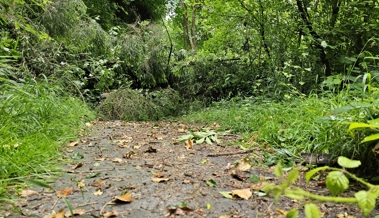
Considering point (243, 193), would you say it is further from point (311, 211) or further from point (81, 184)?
point (311, 211)

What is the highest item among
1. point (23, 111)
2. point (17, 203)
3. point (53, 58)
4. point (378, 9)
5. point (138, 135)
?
point (378, 9)

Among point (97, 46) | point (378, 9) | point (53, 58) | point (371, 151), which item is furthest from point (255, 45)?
point (371, 151)

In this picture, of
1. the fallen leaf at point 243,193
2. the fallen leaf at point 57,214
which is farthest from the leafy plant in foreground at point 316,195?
the fallen leaf at point 57,214

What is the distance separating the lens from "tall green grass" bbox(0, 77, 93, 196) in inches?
67.0

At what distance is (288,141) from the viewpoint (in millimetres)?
2561

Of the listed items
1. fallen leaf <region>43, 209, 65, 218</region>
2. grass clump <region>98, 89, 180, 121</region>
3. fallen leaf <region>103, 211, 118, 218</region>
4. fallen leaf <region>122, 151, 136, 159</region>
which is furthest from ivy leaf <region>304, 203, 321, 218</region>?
grass clump <region>98, 89, 180, 121</region>

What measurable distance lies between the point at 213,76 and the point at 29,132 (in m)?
4.40

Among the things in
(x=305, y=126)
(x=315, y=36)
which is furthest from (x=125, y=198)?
(x=315, y=36)

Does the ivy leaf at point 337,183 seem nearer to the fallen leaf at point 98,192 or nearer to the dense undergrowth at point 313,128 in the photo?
the dense undergrowth at point 313,128

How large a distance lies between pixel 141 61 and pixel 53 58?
6.41 ft

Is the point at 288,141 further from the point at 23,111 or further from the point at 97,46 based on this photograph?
the point at 97,46

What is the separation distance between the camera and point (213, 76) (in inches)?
246

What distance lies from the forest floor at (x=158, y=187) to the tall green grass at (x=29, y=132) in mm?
139

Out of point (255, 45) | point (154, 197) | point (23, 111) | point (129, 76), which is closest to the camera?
point (154, 197)
